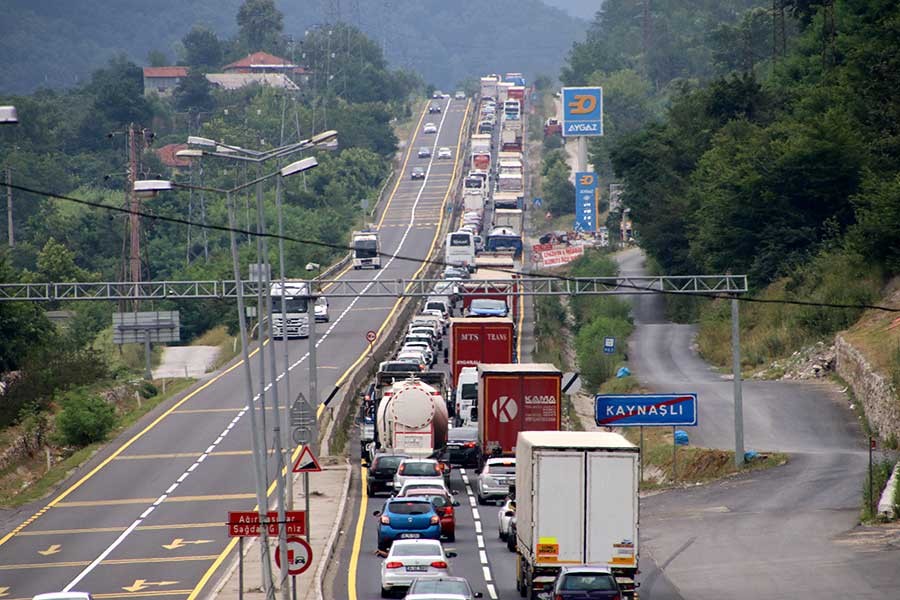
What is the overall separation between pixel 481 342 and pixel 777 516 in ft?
76.9

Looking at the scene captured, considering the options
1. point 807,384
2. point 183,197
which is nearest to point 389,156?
point 183,197

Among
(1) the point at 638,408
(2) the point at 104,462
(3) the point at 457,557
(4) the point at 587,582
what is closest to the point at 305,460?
(4) the point at 587,582

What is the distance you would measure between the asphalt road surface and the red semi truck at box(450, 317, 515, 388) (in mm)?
6159

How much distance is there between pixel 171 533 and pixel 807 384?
86.1ft

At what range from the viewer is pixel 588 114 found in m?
140

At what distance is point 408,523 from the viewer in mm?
37188

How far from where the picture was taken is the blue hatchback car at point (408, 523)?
37.1 m

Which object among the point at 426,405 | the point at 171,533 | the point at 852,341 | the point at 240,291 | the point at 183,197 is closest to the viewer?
the point at 240,291

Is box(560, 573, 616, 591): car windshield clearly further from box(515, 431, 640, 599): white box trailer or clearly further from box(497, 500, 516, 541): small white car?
box(497, 500, 516, 541): small white car

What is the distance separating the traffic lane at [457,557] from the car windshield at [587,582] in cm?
547

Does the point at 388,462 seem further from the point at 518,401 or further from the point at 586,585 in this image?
the point at 586,585

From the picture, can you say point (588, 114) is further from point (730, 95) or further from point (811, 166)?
point (811, 166)

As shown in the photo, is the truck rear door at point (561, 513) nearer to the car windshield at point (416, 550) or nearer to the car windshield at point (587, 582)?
the car windshield at point (587, 582)

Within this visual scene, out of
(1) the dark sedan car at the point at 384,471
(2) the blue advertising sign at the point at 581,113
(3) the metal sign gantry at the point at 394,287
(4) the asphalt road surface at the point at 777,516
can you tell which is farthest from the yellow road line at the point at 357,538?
(2) the blue advertising sign at the point at 581,113
